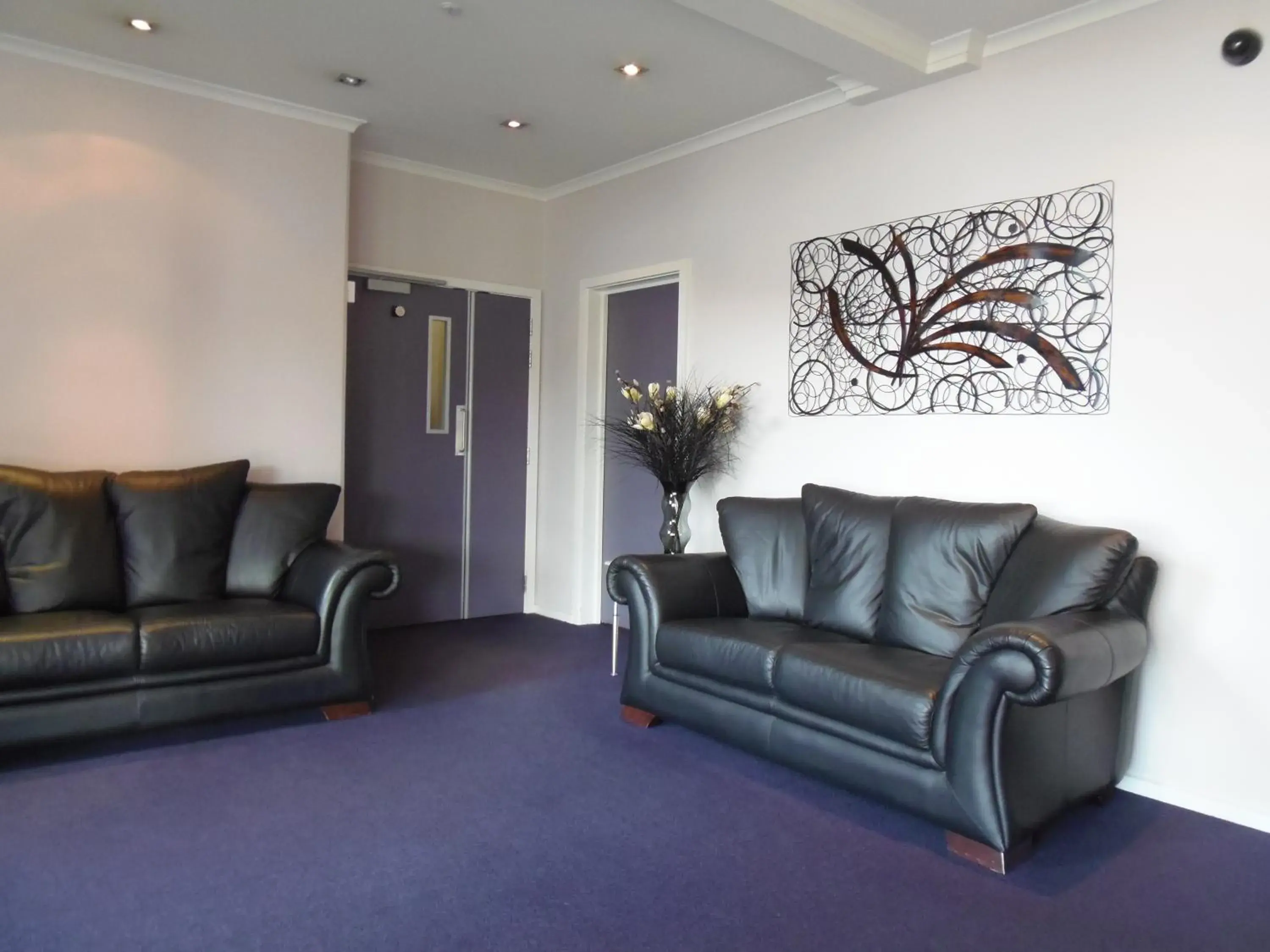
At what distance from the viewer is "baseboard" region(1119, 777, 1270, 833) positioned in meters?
2.80

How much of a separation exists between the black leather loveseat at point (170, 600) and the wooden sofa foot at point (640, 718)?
1.05 m

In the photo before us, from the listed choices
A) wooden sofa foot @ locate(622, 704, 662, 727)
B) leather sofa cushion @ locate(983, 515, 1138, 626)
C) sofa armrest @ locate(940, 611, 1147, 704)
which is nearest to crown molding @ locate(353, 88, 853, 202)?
leather sofa cushion @ locate(983, 515, 1138, 626)

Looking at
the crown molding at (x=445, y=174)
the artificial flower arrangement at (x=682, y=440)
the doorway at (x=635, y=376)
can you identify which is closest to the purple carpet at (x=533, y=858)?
the artificial flower arrangement at (x=682, y=440)

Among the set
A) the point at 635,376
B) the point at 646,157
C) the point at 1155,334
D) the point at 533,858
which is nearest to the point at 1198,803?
the point at 1155,334

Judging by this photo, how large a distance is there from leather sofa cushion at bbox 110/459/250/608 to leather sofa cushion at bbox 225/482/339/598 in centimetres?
5

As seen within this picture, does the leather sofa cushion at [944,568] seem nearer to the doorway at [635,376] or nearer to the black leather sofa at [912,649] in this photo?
the black leather sofa at [912,649]

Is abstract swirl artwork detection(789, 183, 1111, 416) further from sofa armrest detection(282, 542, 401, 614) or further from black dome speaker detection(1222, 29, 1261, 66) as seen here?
sofa armrest detection(282, 542, 401, 614)

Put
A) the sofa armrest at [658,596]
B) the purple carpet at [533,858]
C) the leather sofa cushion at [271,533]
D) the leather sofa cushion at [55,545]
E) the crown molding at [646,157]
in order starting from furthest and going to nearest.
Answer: the crown molding at [646,157] → the leather sofa cushion at [271,533] → the sofa armrest at [658,596] → the leather sofa cushion at [55,545] → the purple carpet at [533,858]

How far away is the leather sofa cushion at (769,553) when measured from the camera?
368cm

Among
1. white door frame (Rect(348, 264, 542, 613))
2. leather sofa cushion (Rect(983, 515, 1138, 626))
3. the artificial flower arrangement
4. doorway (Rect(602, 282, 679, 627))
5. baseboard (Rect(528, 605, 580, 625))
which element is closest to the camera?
leather sofa cushion (Rect(983, 515, 1138, 626))

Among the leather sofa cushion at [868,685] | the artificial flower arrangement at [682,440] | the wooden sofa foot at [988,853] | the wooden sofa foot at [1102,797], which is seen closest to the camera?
the wooden sofa foot at [988,853]

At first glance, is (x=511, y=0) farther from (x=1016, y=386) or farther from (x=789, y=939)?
(x=789, y=939)

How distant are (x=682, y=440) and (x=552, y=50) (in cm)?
175

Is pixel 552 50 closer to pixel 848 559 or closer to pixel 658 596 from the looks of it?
pixel 658 596
